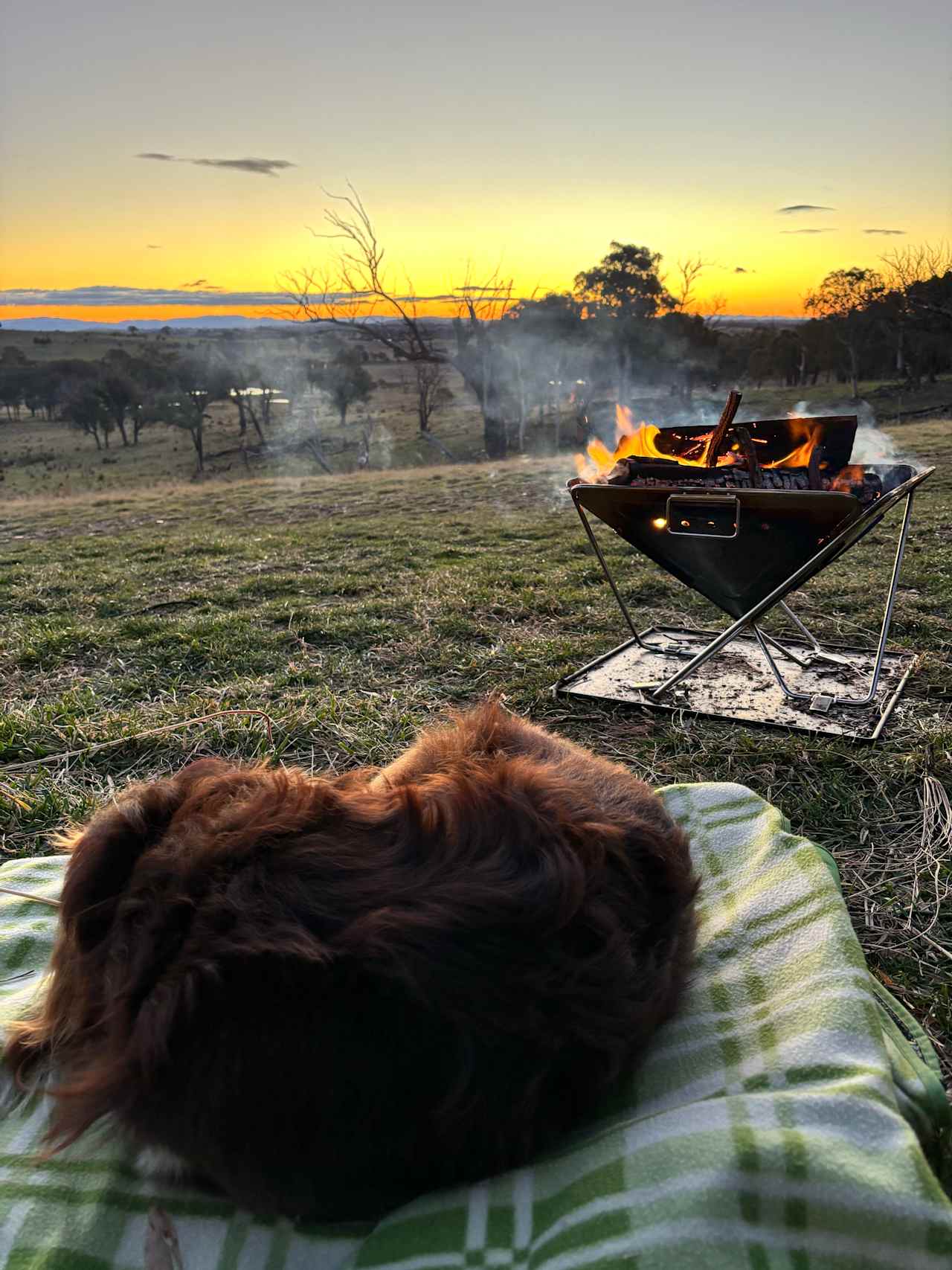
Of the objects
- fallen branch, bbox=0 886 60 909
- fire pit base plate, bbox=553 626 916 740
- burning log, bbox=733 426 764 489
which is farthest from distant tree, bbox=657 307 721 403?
fallen branch, bbox=0 886 60 909

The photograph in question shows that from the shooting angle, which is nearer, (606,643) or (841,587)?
(606,643)

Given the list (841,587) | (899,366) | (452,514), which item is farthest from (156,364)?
(841,587)

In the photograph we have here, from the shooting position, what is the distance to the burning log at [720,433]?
10.6 ft

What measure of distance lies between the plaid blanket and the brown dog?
0.27 ft

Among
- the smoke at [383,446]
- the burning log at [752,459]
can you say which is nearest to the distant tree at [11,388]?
the smoke at [383,446]

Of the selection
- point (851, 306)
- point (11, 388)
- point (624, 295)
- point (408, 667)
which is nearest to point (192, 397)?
point (11, 388)

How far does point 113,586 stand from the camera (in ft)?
21.1

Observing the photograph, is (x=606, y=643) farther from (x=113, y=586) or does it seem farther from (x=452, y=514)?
(x=452, y=514)

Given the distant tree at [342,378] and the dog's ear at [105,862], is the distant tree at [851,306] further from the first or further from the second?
the dog's ear at [105,862]

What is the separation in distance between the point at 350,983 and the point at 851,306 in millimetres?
37097

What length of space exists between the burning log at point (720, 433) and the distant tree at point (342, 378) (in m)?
47.7

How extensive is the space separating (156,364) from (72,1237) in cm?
5975

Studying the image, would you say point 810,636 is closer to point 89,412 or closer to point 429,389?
point 429,389

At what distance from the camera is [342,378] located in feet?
163
